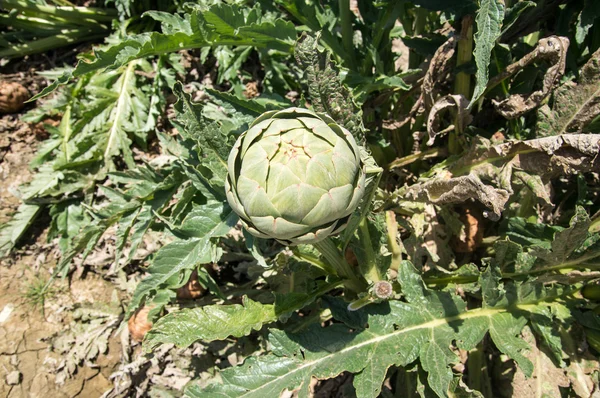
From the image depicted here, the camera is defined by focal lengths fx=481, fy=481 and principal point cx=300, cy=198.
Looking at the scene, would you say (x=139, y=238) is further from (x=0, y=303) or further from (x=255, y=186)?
(x=0, y=303)

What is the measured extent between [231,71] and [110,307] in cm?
165

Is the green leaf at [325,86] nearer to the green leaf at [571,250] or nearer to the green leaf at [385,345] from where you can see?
the green leaf at [385,345]

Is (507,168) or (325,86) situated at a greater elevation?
(325,86)

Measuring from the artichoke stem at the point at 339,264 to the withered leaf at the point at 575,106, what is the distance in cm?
98

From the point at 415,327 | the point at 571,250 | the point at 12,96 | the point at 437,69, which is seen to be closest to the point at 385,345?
the point at 415,327

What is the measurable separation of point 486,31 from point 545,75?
1.45 ft

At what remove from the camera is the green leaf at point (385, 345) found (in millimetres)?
1801

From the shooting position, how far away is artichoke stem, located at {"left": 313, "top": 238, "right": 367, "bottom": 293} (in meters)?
1.83

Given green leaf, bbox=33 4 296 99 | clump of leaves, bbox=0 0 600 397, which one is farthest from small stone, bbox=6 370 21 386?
green leaf, bbox=33 4 296 99

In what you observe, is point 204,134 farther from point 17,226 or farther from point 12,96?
point 12,96

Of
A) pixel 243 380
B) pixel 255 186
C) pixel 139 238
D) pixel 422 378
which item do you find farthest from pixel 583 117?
pixel 139 238

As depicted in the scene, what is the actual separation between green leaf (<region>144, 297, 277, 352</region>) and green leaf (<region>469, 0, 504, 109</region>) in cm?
113

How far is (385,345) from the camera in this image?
193 cm

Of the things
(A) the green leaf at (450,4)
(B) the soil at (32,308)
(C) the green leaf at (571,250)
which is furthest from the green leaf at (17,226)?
(C) the green leaf at (571,250)
